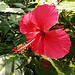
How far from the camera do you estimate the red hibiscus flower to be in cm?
55

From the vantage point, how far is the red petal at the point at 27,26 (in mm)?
667

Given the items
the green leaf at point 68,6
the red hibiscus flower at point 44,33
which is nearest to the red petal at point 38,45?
the red hibiscus flower at point 44,33

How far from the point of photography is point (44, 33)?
0.70 metres

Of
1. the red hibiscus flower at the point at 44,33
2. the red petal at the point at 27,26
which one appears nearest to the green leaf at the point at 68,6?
the red hibiscus flower at the point at 44,33

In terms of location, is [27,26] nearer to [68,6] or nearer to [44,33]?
[44,33]

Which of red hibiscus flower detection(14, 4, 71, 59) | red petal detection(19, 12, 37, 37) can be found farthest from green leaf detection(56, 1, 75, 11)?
red petal detection(19, 12, 37, 37)

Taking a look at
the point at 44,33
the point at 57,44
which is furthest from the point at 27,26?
the point at 57,44

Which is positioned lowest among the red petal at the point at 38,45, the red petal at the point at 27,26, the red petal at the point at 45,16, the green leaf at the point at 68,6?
the red petal at the point at 38,45

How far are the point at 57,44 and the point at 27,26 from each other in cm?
24

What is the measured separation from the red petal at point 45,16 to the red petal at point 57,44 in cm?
6

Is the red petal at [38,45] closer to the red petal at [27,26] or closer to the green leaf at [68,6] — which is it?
the red petal at [27,26]

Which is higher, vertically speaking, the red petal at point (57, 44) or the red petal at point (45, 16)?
the red petal at point (45, 16)

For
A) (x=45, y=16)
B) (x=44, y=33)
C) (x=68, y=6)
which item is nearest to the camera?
(x=68, y=6)

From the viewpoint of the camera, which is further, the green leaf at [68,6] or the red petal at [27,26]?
the red petal at [27,26]
